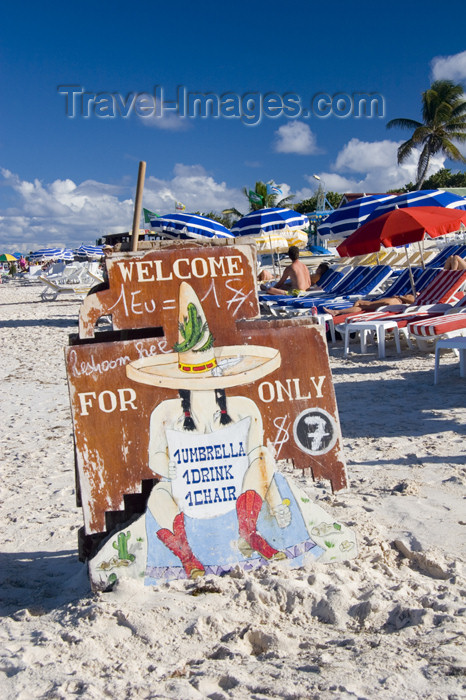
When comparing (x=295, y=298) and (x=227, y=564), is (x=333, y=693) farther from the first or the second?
(x=295, y=298)

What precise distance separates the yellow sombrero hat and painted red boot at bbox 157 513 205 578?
56 centimetres

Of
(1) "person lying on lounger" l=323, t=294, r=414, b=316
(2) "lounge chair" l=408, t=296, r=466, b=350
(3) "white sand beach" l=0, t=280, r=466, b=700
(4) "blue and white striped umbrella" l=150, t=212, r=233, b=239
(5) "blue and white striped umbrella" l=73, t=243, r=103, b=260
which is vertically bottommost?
(3) "white sand beach" l=0, t=280, r=466, b=700

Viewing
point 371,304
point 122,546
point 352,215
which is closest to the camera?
point 122,546

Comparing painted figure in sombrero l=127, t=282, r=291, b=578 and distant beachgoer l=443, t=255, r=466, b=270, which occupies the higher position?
distant beachgoer l=443, t=255, r=466, b=270

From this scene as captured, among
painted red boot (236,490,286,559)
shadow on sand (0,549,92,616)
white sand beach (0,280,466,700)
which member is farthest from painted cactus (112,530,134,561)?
painted red boot (236,490,286,559)

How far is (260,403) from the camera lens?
2.63 meters

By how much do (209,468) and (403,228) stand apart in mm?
6419

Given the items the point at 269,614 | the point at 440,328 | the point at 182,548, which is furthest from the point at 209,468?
the point at 440,328

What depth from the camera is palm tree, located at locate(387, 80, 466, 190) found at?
38594mm

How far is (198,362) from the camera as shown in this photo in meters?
2.58

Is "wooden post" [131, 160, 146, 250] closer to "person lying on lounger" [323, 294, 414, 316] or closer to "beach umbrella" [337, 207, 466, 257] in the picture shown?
"beach umbrella" [337, 207, 466, 257]

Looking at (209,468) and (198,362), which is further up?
(198,362)

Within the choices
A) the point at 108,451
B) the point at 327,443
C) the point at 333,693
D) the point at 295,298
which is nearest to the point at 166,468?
the point at 108,451

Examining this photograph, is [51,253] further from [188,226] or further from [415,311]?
[415,311]
